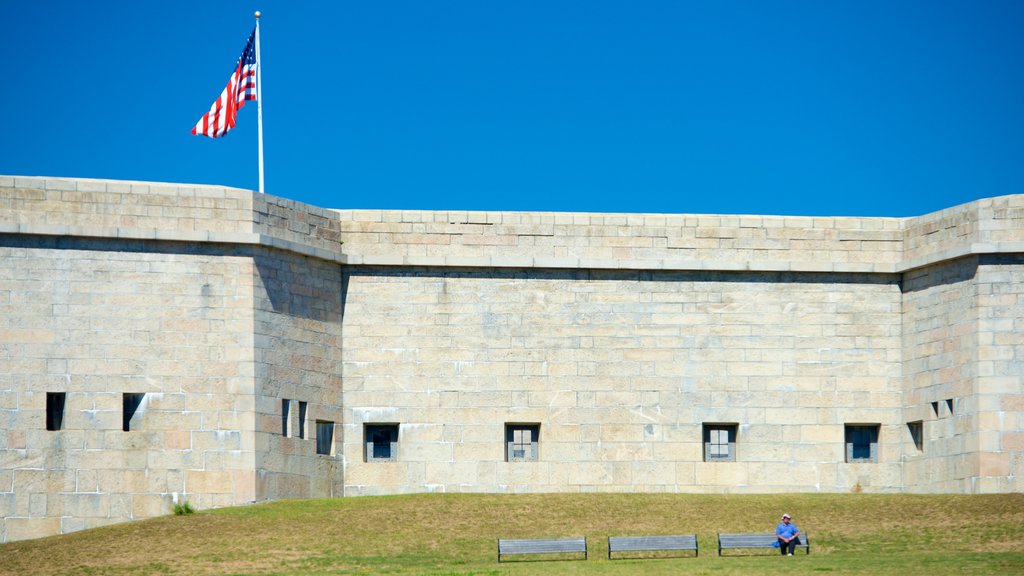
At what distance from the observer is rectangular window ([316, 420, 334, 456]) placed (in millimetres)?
46031

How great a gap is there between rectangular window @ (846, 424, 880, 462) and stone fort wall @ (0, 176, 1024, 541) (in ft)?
0.70

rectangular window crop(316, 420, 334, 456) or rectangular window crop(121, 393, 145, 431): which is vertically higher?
rectangular window crop(121, 393, 145, 431)

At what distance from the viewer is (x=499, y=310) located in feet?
155

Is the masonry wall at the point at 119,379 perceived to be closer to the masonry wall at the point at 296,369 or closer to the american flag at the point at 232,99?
the masonry wall at the point at 296,369

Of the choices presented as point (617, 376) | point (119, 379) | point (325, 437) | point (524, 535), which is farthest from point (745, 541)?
point (119, 379)

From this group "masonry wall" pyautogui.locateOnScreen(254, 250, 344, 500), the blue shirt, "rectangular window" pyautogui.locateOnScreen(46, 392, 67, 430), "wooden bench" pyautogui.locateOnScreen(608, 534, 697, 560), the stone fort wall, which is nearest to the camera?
"wooden bench" pyautogui.locateOnScreen(608, 534, 697, 560)

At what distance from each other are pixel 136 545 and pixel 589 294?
1311 centimetres

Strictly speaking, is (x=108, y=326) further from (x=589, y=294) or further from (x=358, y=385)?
(x=589, y=294)

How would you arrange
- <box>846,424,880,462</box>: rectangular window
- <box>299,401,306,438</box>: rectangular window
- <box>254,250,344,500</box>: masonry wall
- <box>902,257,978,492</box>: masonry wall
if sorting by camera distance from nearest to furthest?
1. <box>254,250,344,500</box>: masonry wall
2. <box>902,257,978,492</box>: masonry wall
3. <box>299,401,306,438</box>: rectangular window
4. <box>846,424,880,462</box>: rectangular window

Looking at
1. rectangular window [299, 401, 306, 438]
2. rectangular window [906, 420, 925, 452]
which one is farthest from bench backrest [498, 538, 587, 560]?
rectangular window [906, 420, 925, 452]

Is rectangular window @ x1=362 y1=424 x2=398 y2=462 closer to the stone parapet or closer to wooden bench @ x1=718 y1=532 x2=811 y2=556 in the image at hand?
the stone parapet

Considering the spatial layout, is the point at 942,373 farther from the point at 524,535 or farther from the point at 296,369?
the point at 296,369

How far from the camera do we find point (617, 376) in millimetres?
47188

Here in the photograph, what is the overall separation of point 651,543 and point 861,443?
11.3m
